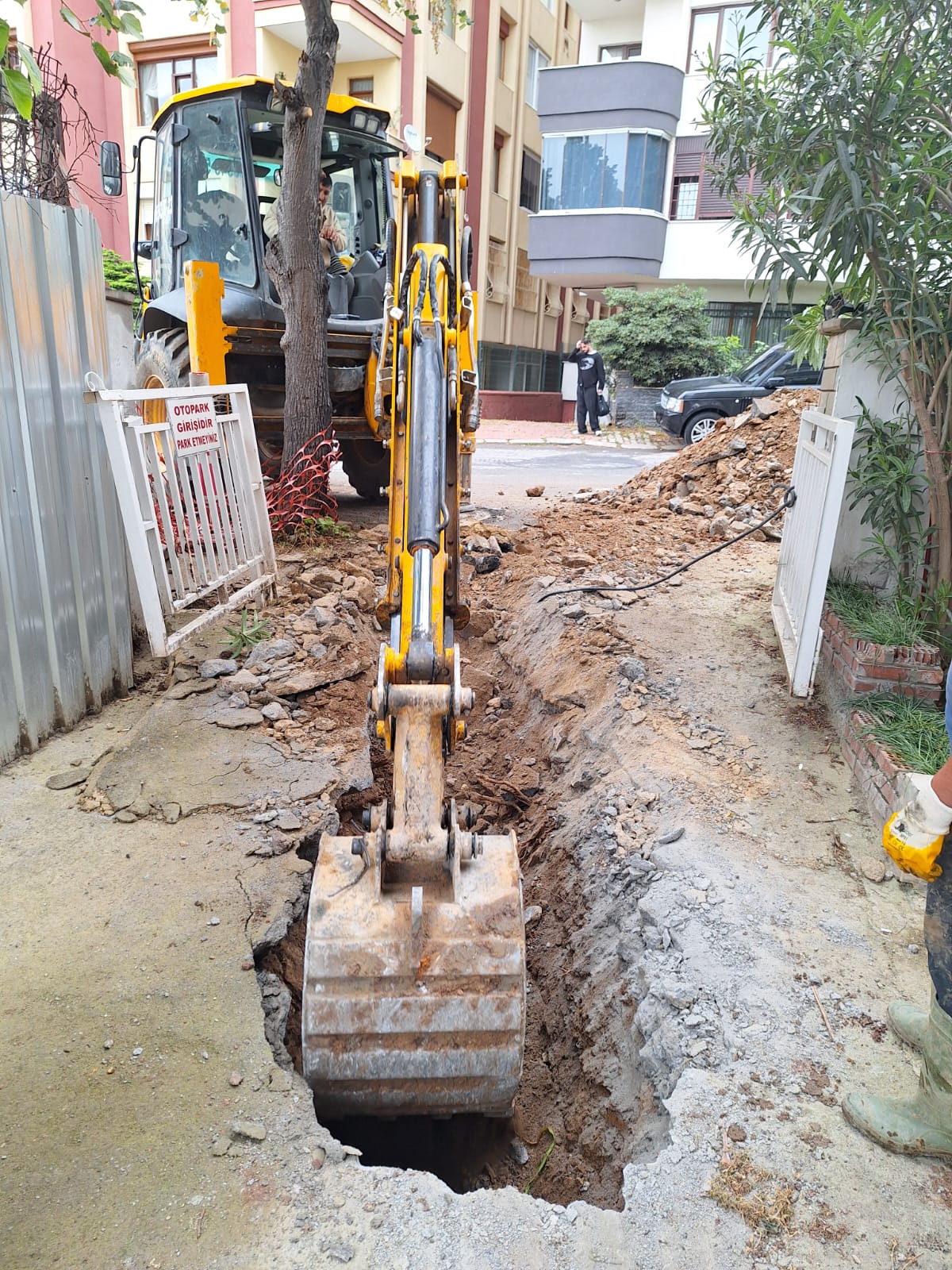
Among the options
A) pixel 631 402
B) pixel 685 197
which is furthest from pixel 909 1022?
pixel 685 197

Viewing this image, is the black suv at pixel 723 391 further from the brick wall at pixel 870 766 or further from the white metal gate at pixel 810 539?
the brick wall at pixel 870 766

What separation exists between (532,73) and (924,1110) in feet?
97.4

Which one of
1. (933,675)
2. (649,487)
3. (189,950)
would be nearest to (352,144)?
(649,487)

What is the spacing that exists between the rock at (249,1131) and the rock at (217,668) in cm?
296

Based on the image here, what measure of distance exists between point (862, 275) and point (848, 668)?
74.7 inches

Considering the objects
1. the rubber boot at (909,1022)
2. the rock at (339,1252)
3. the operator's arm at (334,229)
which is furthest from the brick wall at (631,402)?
the rock at (339,1252)

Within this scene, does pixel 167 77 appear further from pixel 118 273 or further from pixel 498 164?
pixel 498 164

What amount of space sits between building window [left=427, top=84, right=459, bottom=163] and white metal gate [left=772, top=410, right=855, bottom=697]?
18561 millimetres

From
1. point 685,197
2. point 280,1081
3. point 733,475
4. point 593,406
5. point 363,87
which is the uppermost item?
A: point 363,87

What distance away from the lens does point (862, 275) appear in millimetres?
4488

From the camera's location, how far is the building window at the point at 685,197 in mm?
23312

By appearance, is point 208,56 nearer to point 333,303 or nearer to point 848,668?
point 333,303

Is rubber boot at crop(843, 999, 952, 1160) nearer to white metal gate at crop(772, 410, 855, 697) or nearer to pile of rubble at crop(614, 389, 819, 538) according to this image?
white metal gate at crop(772, 410, 855, 697)

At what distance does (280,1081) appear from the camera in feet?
8.40
